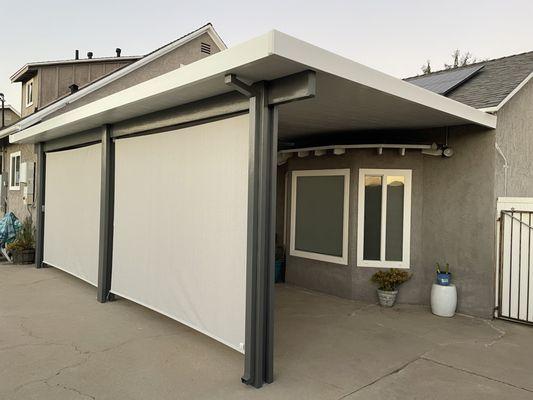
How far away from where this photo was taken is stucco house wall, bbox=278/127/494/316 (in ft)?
18.1

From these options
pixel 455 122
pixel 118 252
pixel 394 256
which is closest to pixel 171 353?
pixel 118 252

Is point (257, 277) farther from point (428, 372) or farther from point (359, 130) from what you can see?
point (359, 130)

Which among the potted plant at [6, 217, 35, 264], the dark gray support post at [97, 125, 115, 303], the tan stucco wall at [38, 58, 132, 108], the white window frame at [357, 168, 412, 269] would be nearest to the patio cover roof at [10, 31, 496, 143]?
the dark gray support post at [97, 125, 115, 303]

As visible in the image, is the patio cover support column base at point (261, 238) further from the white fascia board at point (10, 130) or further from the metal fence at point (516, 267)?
the white fascia board at point (10, 130)

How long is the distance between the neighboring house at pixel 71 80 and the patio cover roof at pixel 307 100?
4.44 m

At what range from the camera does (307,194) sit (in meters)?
7.04

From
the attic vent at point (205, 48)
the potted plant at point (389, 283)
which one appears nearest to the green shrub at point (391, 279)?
the potted plant at point (389, 283)

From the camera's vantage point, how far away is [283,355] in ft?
13.3

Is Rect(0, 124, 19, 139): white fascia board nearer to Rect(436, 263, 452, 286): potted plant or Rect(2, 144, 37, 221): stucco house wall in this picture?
Rect(2, 144, 37, 221): stucco house wall

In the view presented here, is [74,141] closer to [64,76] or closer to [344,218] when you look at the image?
[344,218]

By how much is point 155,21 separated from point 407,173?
916cm

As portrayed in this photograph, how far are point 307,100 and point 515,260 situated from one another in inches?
140

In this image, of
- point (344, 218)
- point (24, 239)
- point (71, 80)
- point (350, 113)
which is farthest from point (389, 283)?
point (71, 80)

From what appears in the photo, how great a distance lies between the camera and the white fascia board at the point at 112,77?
9.48m
